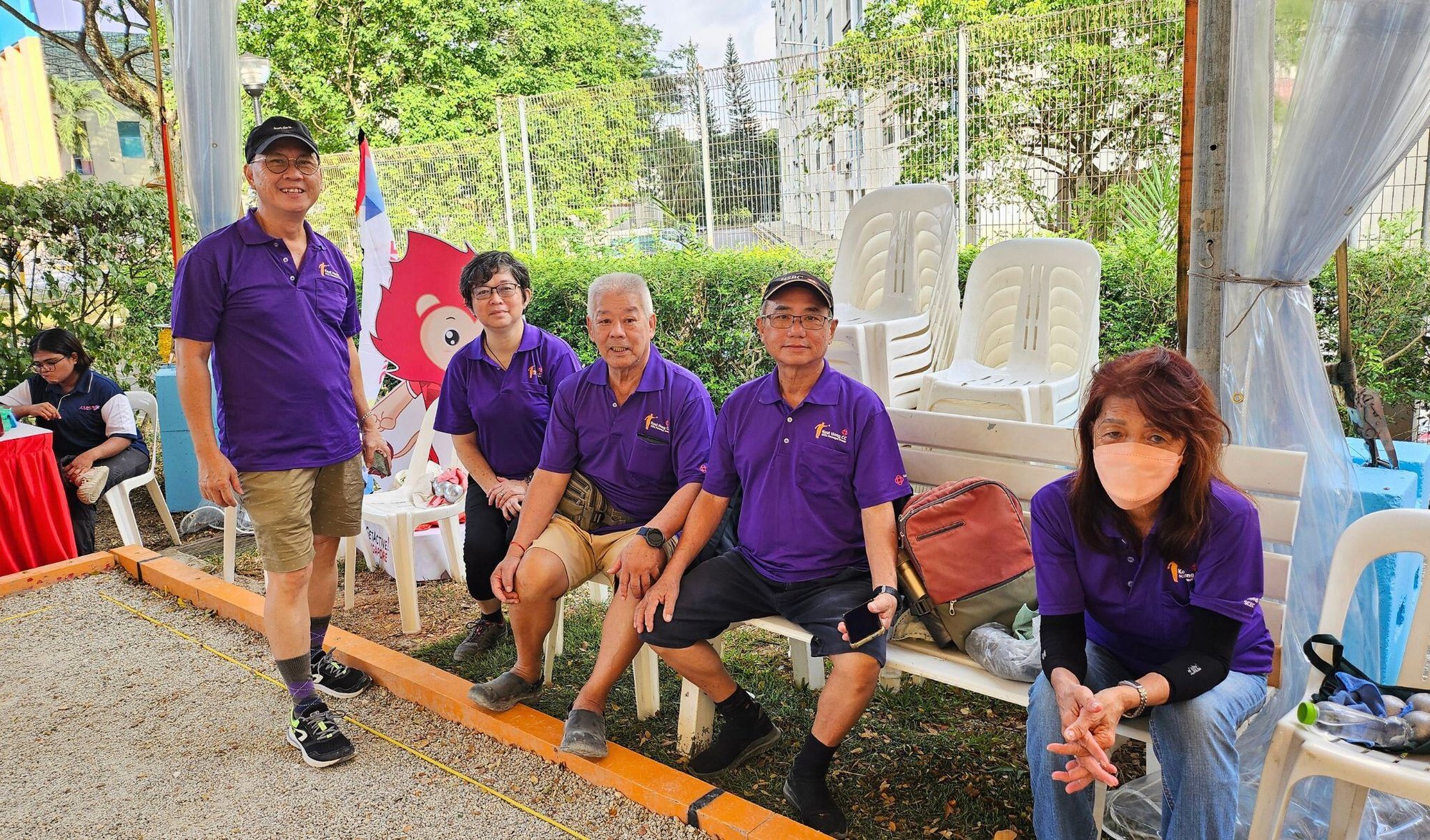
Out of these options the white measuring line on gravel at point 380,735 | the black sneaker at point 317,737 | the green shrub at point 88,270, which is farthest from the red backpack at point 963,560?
the green shrub at point 88,270

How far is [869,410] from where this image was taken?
2656 mm

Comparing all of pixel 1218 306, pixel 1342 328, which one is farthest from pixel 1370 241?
pixel 1218 306

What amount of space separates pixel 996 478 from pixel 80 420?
4750mm

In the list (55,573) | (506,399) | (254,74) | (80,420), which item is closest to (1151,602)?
(506,399)

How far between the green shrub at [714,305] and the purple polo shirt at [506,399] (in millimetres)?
3259

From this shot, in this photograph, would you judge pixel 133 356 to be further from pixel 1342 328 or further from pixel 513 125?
pixel 1342 328

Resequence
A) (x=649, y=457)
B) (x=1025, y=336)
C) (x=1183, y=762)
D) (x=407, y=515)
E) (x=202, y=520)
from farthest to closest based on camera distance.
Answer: (x=202, y=520) → (x=1025, y=336) → (x=407, y=515) → (x=649, y=457) → (x=1183, y=762)

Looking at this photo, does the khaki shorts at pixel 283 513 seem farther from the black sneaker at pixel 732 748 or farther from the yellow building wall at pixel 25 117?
the yellow building wall at pixel 25 117

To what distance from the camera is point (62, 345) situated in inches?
199

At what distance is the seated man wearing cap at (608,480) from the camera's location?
9.53 ft

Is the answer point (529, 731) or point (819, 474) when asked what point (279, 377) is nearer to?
point (529, 731)

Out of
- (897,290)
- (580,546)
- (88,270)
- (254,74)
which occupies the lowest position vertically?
(580,546)

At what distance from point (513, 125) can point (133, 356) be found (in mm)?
4434

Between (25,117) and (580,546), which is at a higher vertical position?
(25,117)
